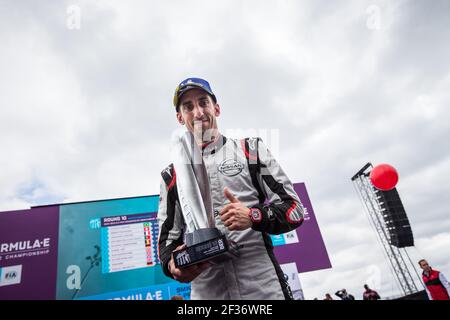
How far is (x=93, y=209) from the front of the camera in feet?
19.1

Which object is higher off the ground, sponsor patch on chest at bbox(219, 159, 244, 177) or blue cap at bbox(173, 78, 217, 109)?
blue cap at bbox(173, 78, 217, 109)

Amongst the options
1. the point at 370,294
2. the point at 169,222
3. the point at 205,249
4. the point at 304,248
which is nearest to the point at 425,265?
the point at 304,248

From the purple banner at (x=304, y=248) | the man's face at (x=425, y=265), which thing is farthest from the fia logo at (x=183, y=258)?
the man's face at (x=425, y=265)

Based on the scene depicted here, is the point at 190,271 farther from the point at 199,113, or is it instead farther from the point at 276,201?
the point at 199,113

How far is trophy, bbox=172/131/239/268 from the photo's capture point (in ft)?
3.13


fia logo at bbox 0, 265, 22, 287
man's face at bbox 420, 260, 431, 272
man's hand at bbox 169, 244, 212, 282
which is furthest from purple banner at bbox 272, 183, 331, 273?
man's hand at bbox 169, 244, 212, 282

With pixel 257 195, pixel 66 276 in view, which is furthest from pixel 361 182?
pixel 257 195

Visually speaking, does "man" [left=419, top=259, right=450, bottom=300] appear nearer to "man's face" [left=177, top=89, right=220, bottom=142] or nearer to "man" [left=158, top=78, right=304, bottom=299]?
"man" [left=158, top=78, right=304, bottom=299]

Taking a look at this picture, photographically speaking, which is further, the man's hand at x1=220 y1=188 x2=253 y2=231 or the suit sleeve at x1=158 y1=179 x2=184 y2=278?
the suit sleeve at x1=158 y1=179 x2=184 y2=278

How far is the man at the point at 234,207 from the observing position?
41.7 inches

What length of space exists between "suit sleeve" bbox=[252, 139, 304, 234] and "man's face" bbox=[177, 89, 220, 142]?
285 millimetres

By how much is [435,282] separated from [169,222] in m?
6.82
